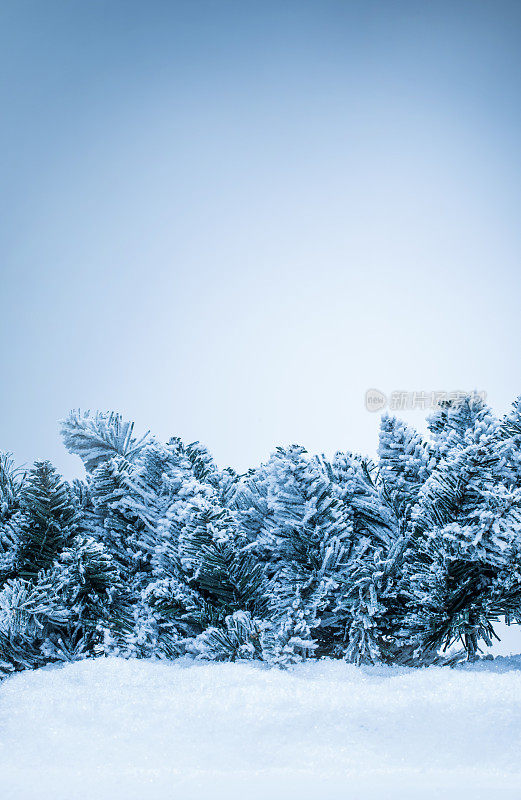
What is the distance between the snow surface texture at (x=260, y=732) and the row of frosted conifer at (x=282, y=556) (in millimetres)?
39

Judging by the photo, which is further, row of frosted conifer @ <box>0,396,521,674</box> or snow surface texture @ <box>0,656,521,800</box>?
row of frosted conifer @ <box>0,396,521,674</box>

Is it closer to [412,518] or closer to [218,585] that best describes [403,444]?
[412,518]

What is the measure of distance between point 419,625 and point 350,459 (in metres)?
0.21

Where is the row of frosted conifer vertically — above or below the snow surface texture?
above

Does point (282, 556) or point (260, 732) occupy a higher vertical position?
point (282, 556)

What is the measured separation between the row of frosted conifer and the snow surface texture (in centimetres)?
4

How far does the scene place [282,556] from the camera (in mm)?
667

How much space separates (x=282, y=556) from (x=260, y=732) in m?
0.19

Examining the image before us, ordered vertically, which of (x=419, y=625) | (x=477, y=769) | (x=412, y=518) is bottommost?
(x=477, y=769)

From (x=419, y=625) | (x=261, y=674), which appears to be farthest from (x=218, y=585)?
(x=419, y=625)

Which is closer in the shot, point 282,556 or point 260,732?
point 260,732

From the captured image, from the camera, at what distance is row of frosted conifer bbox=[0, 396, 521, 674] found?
602 millimetres

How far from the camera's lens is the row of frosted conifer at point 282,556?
1.97ft

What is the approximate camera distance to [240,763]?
0.50m
